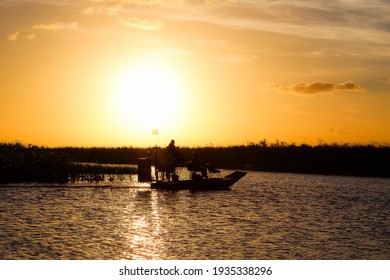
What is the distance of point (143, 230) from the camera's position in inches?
1074

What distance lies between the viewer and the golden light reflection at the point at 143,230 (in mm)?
22406

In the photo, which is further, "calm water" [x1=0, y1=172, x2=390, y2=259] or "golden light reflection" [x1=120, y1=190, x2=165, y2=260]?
"calm water" [x1=0, y1=172, x2=390, y2=259]

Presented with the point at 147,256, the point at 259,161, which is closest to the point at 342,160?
the point at 259,161

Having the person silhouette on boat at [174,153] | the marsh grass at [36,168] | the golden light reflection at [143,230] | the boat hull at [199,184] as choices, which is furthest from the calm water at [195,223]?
the marsh grass at [36,168]

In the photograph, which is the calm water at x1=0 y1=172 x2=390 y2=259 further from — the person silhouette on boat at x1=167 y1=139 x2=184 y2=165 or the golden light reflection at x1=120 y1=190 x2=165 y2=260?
the person silhouette on boat at x1=167 y1=139 x2=184 y2=165

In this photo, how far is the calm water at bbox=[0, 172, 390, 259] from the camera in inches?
890

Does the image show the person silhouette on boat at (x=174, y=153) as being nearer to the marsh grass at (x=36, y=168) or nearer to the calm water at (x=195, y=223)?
the calm water at (x=195, y=223)

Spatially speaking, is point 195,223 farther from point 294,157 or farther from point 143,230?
point 294,157

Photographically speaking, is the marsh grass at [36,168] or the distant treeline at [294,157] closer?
the marsh grass at [36,168]

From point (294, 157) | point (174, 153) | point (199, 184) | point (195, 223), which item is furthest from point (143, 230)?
point (294, 157)

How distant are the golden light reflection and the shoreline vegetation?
7.97 m

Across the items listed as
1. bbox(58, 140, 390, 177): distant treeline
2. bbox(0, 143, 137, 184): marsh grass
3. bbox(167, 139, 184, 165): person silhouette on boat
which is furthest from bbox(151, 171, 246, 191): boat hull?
bbox(58, 140, 390, 177): distant treeline

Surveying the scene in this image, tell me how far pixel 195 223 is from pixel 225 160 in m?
39.2

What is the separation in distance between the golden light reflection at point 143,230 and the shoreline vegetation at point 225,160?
7966 mm
